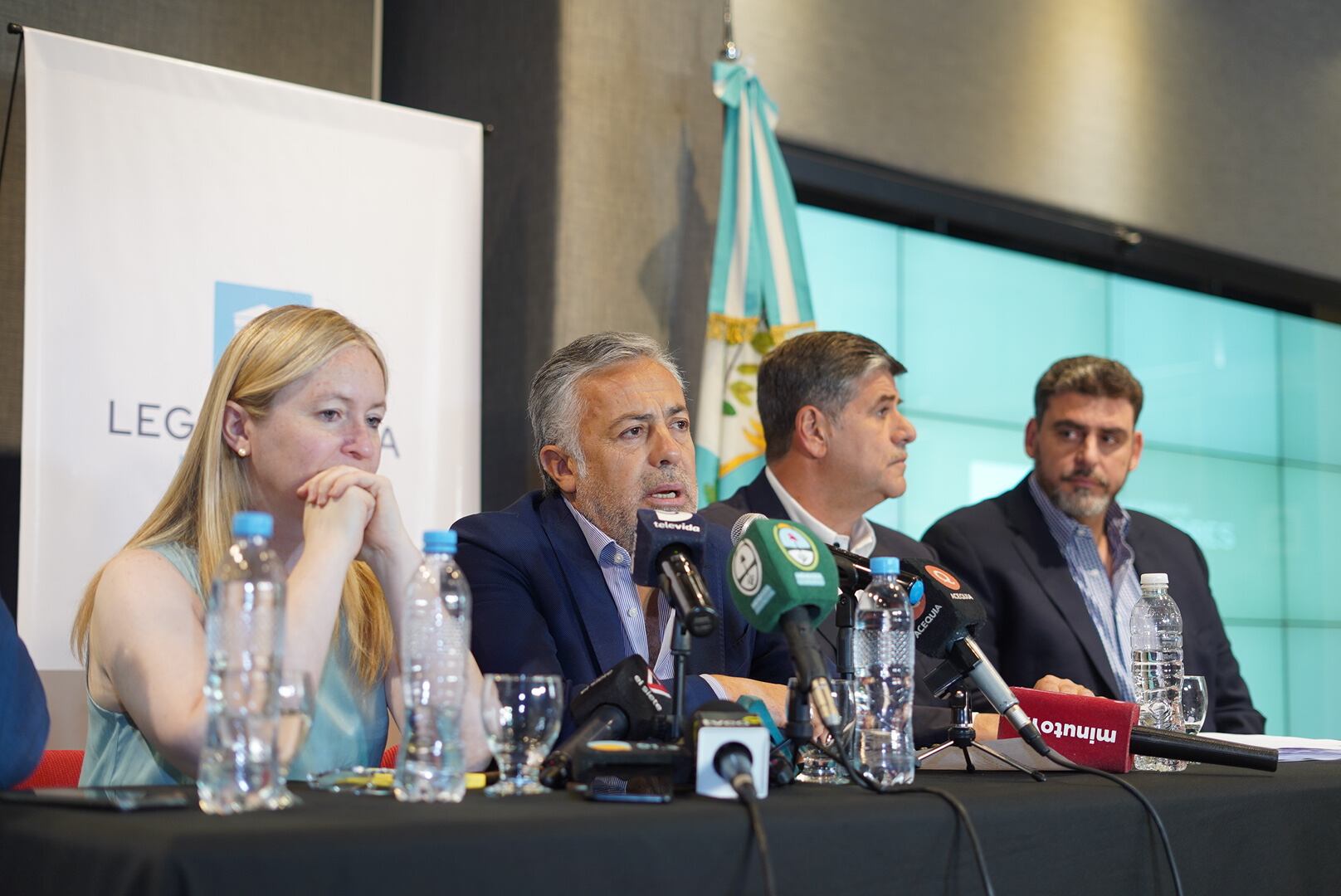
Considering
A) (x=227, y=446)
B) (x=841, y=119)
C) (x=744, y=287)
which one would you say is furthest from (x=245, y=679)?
(x=841, y=119)

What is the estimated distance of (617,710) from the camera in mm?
1603

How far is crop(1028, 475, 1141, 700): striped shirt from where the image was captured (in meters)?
3.52

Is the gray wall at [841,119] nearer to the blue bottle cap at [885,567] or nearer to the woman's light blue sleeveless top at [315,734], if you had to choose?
the woman's light blue sleeveless top at [315,734]

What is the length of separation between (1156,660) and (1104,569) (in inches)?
47.3

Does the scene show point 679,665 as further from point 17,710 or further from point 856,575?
point 17,710

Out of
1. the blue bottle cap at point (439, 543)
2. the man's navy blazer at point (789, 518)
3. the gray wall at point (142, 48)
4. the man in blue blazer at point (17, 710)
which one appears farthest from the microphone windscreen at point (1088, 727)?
the gray wall at point (142, 48)

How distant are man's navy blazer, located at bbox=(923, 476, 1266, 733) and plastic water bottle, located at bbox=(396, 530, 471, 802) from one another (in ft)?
6.85

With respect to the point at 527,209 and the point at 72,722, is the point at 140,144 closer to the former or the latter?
the point at 527,209

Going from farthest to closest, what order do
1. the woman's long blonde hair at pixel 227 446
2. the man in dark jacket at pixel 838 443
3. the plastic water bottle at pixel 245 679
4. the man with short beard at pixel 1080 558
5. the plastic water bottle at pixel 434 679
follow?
1. the man with short beard at pixel 1080 558
2. the man in dark jacket at pixel 838 443
3. the woman's long blonde hair at pixel 227 446
4. the plastic water bottle at pixel 434 679
5. the plastic water bottle at pixel 245 679

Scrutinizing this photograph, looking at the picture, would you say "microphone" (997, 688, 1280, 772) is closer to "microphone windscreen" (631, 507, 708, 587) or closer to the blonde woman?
"microphone windscreen" (631, 507, 708, 587)

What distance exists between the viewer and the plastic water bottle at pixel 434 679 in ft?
4.51

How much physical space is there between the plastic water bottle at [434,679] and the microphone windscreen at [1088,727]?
36.0 inches

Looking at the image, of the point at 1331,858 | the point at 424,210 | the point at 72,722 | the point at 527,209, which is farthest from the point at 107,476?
the point at 1331,858

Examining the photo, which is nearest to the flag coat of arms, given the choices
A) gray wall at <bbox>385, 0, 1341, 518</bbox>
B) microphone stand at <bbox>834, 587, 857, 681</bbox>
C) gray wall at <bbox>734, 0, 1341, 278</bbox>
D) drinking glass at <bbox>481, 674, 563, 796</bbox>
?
gray wall at <bbox>385, 0, 1341, 518</bbox>
